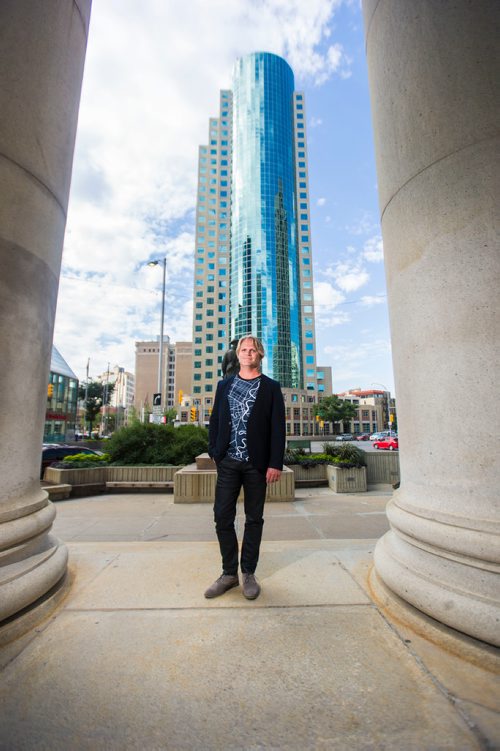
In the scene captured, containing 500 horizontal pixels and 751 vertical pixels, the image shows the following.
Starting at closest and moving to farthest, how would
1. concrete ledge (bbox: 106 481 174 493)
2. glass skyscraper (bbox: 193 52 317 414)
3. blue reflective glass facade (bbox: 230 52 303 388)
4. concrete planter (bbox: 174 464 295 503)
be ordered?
concrete planter (bbox: 174 464 295 503), concrete ledge (bbox: 106 481 174 493), blue reflective glass facade (bbox: 230 52 303 388), glass skyscraper (bbox: 193 52 317 414)

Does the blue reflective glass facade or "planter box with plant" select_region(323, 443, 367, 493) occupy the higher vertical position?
the blue reflective glass facade

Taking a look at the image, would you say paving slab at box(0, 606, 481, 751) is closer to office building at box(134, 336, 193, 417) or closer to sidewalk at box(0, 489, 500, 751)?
sidewalk at box(0, 489, 500, 751)

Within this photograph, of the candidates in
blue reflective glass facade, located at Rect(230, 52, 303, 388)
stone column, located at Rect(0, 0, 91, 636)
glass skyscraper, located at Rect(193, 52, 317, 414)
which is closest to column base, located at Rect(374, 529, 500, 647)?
stone column, located at Rect(0, 0, 91, 636)

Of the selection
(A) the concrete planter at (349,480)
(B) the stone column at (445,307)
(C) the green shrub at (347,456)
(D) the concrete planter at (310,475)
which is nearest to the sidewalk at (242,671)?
(B) the stone column at (445,307)

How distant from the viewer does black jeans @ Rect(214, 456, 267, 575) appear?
2.90 metres

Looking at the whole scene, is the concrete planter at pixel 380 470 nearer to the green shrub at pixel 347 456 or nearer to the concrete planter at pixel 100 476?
the green shrub at pixel 347 456

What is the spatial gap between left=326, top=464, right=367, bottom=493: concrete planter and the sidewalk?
25.6 ft

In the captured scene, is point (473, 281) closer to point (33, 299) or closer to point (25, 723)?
point (33, 299)

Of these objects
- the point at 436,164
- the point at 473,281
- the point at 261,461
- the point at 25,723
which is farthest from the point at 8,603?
the point at 436,164

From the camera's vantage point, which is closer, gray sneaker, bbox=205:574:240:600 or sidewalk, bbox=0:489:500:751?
sidewalk, bbox=0:489:500:751

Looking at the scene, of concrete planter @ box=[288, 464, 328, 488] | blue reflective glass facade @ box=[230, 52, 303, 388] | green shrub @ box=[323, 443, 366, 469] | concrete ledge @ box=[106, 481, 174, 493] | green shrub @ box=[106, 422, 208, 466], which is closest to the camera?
concrete ledge @ box=[106, 481, 174, 493]

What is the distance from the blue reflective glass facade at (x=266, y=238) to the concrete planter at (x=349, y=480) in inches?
2686

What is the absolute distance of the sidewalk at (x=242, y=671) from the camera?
1.47 metres

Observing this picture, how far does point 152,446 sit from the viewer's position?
1245 cm
